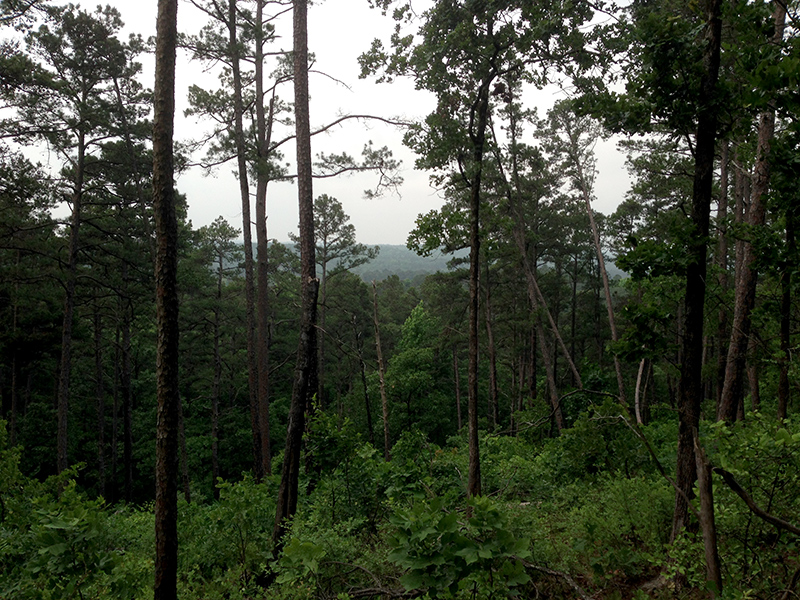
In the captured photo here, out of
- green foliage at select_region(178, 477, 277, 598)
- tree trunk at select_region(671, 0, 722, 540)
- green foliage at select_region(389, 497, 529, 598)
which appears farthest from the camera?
green foliage at select_region(178, 477, 277, 598)

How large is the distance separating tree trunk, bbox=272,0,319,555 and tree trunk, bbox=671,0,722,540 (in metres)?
4.61

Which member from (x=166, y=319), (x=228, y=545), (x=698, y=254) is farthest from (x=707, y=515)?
(x=228, y=545)

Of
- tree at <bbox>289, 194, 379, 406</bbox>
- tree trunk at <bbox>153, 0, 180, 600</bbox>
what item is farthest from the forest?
tree at <bbox>289, 194, 379, 406</bbox>

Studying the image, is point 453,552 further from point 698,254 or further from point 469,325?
point 469,325

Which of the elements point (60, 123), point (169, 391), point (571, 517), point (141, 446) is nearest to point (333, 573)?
point (169, 391)

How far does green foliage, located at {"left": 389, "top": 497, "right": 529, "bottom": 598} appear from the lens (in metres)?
3.05

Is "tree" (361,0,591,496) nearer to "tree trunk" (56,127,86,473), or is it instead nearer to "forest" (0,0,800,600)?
"forest" (0,0,800,600)

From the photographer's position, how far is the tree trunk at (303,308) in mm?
6105

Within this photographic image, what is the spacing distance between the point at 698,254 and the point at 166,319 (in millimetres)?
4996

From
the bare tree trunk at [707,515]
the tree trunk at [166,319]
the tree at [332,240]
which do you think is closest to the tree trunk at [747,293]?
the bare tree trunk at [707,515]

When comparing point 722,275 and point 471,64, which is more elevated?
point 471,64

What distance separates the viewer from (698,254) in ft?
12.5

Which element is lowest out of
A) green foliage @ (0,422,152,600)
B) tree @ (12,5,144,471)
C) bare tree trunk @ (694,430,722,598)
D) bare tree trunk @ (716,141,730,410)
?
green foliage @ (0,422,152,600)

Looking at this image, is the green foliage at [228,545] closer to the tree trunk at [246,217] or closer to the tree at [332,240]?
the tree trunk at [246,217]
